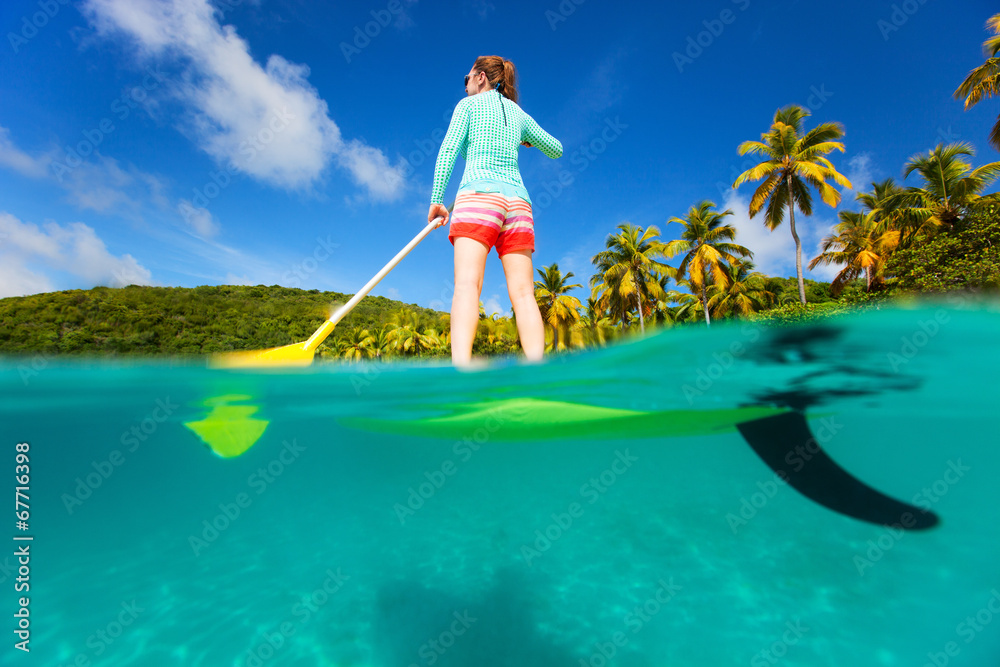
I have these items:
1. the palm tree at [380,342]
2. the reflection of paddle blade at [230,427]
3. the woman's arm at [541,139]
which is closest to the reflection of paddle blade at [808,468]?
the woman's arm at [541,139]

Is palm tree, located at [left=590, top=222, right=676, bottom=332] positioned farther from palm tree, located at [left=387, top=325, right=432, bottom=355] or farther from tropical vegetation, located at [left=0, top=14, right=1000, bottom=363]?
palm tree, located at [left=387, top=325, right=432, bottom=355]

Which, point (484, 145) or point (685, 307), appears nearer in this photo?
point (484, 145)

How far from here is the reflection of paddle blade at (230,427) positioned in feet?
24.8

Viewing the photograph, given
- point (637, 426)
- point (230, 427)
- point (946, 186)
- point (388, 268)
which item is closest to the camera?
point (388, 268)

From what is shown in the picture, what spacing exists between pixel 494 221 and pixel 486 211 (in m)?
0.11

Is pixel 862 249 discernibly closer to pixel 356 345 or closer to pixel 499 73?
pixel 499 73

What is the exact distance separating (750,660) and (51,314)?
38986 millimetres

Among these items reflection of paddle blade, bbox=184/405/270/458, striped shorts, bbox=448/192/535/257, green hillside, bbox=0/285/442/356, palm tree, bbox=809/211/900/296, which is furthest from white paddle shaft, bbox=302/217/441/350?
palm tree, bbox=809/211/900/296

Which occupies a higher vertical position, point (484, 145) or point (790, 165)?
point (790, 165)

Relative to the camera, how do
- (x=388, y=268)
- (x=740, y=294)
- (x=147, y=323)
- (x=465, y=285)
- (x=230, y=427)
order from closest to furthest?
(x=465, y=285) < (x=388, y=268) < (x=230, y=427) < (x=147, y=323) < (x=740, y=294)

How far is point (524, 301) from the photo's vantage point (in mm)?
4059

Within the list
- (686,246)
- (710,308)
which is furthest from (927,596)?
(710,308)

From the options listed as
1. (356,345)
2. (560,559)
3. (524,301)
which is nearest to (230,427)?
(560,559)

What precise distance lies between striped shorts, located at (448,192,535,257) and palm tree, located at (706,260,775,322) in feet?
108
